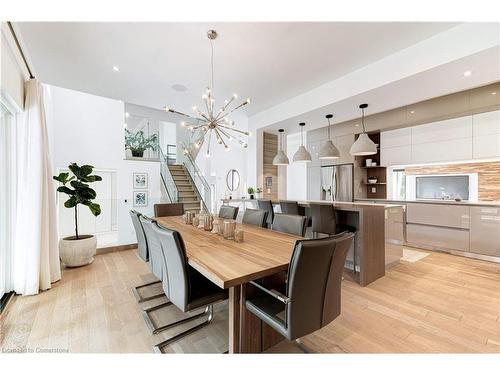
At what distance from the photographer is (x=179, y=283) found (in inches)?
60.6

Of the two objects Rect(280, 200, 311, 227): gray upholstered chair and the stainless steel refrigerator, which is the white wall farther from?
the stainless steel refrigerator

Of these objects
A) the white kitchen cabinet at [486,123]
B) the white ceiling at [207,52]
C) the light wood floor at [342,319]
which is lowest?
the light wood floor at [342,319]

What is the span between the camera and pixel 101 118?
408 centimetres

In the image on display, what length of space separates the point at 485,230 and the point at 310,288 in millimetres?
4293

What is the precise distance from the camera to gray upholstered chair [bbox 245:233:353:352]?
120 cm

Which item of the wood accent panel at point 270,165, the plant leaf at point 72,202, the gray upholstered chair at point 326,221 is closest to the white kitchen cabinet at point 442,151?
the gray upholstered chair at point 326,221

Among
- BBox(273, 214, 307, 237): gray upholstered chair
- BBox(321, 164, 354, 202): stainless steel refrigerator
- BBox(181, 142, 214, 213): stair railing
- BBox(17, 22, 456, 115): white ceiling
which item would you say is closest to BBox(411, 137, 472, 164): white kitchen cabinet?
BBox(321, 164, 354, 202): stainless steel refrigerator

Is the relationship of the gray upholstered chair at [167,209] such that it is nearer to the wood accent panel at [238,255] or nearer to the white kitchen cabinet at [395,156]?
the wood accent panel at [238,255]

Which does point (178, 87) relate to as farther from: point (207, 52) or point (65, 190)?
point (65, 190)

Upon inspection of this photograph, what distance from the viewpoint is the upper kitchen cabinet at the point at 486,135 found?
12.0 feet

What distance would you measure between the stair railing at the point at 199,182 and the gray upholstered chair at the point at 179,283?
183 inches

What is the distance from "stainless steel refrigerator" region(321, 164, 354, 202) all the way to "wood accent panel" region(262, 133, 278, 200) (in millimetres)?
1329
